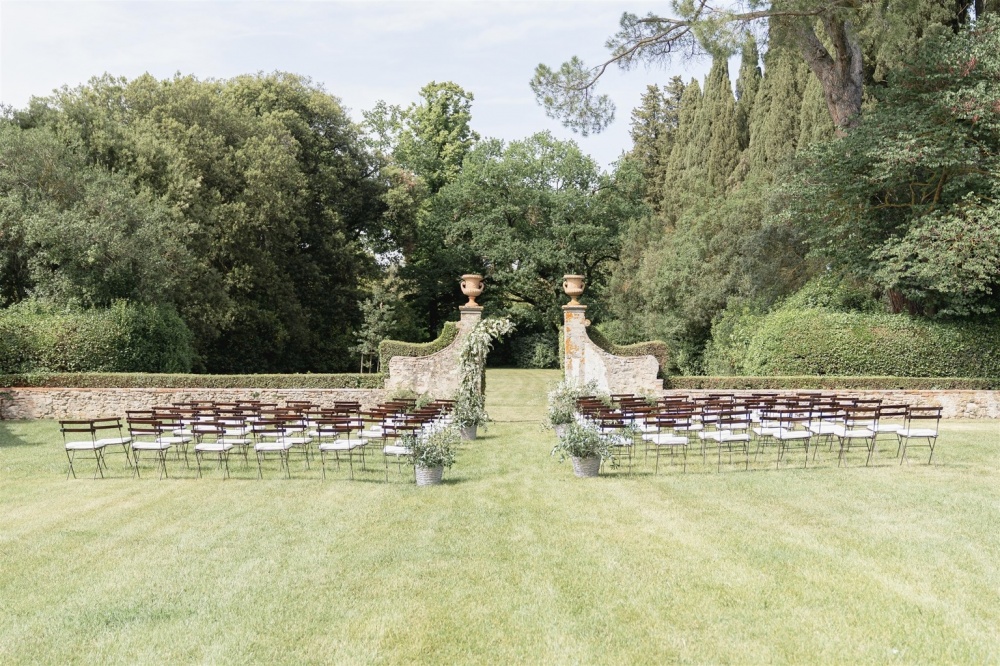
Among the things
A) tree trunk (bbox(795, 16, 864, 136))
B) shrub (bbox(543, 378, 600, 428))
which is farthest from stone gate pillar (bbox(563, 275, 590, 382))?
tree trunk (bbox(795, 16, 864, 136))

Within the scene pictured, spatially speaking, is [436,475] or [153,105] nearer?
[436,475]

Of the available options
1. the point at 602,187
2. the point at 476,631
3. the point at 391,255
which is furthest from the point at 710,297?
the point at 476,631

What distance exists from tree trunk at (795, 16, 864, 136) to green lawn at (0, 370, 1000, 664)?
1256 centimetres

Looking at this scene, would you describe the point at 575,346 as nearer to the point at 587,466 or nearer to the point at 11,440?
the point at 587,466

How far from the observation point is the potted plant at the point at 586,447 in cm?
969

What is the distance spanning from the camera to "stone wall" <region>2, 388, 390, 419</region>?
17188 millimetres

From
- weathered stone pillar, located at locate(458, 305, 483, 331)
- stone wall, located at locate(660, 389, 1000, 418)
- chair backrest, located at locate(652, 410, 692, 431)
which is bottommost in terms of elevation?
stone wall, located at locate(660, 389, 1000, 418)

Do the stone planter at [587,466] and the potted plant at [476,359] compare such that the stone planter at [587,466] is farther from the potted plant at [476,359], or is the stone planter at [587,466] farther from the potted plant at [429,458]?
the potted plant at [476,359]

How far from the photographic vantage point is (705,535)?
22.8ft

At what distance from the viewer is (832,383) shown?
57.9 ft

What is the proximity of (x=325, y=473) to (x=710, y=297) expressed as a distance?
1964 cm

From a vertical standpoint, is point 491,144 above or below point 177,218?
above

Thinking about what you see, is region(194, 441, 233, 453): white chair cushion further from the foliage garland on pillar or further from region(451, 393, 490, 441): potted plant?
the foliage garland on pillar

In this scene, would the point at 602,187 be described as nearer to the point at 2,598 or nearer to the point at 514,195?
the point at 514,195
